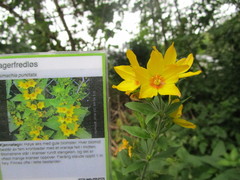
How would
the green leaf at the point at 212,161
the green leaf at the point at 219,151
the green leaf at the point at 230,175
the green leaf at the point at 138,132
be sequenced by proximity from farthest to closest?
the green leaf at the point at 219,151, the green leaf at the point at 212,161, the green leaf at the point at 230,175, the green leaf at the point at 138,132

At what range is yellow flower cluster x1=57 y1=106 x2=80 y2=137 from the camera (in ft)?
2.92

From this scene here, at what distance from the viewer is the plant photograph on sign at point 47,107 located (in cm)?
88

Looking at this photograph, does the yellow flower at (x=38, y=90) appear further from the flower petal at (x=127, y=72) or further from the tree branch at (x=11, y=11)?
the tree branch at (x=11, y=11)

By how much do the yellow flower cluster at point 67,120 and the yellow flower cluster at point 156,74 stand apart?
0.82 feet

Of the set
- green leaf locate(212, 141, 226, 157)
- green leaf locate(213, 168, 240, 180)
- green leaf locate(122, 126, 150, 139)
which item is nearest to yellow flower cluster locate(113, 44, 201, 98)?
green leaf locate(122, 126, 150, 139)

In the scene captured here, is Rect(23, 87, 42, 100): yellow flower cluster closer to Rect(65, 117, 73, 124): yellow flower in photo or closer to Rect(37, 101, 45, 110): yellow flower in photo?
Rect(37, 101, 45, 110): yellow flower in photo

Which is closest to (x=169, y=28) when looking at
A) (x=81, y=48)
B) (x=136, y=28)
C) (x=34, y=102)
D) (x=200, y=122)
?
(x=136, y=28)

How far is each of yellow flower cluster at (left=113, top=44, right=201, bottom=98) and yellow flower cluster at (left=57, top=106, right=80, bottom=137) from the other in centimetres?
25

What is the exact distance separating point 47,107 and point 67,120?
9cm

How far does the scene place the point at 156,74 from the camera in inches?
29.0

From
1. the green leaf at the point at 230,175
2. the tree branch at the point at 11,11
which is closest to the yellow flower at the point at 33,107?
the tree branch at the point at 11,11

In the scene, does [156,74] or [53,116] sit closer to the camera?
[156,74]

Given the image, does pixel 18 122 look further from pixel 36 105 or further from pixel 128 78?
pixel 128 78

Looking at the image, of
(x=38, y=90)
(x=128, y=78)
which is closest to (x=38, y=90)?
(x=38, y=90)
